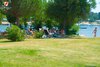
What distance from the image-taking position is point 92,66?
11.2m

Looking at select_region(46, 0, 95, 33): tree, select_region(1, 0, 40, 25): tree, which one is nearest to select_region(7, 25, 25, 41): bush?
select_region(1, 0, 40, 25): tree

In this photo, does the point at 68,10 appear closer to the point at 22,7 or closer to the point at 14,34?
the point at 22,7

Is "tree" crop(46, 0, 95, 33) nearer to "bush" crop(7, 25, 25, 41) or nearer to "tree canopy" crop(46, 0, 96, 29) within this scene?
"tree canopy" crop(46, 0, 96, 29)

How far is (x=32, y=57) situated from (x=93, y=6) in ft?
125

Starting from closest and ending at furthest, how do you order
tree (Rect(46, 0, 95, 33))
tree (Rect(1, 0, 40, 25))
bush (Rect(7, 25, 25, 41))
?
bush (Rect(7, 25, 25, 41)) → tree (Rect(1, 0, 40, 25)) → tree (Rect(46, 0, 95, 33))

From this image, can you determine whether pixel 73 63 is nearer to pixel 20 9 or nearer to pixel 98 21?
pixel 20 9

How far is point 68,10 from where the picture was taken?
157ft

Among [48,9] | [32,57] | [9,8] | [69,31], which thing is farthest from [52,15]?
[32,57]

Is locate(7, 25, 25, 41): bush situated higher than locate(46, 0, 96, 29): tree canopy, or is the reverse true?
locate(46, 0, 96, 29): tree canopy

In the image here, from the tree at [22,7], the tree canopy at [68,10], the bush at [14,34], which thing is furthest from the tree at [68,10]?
the bush at [14,34]

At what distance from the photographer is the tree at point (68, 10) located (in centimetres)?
4725

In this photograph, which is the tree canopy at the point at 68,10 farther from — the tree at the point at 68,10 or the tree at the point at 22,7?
the tree at the point at 22,7

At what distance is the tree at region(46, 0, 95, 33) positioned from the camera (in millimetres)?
47250

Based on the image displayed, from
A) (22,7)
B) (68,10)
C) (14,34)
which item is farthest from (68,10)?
(14,34)
